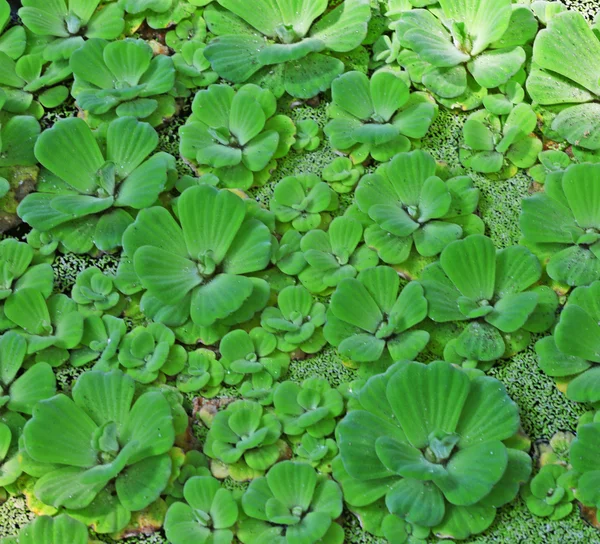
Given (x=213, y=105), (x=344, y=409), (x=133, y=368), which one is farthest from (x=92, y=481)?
(x=213, y=105)

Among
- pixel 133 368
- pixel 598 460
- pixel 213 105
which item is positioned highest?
pixel 213 105

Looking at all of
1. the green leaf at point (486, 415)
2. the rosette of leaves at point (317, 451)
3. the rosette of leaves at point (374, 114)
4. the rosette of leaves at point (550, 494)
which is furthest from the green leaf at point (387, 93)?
the rosette of leaves at point (550, 494)

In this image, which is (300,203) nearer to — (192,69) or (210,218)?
(210,218)

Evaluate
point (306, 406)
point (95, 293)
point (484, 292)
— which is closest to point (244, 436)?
point (306, 406)

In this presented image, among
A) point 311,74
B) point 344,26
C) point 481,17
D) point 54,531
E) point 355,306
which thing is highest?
point 481,17

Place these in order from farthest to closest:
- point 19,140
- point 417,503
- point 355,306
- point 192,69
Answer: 1. point 192,69
2. point 19,140
3. point 355,306
4. point 417,503

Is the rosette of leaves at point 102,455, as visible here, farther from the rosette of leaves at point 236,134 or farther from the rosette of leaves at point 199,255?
the rosette of leaves at point 236,134

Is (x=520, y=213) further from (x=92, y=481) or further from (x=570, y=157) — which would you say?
(x=92, y=481)
